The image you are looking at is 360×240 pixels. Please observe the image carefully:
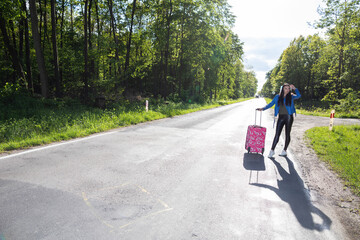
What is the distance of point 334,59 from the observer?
28359 millimetres

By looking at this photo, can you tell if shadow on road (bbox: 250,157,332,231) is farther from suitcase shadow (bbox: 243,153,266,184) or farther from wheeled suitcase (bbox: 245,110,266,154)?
wheeled suitcase (bbox: 245,110,266,154)

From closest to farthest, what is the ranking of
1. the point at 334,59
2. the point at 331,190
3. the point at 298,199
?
1. the point at 298,199
2. the point at 331,190
3. the point at 334,59

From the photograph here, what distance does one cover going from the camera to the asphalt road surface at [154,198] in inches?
93.5

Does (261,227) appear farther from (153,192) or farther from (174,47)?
(174,47)

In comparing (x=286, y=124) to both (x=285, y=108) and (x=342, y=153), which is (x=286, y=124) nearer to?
(x=285, y=108)

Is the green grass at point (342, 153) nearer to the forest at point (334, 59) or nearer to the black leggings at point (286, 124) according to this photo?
the black leggings at point (286, 124)

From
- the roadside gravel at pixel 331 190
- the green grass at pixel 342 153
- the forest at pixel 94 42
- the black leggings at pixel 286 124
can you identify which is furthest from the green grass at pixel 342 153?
the forest at pixel 94 42

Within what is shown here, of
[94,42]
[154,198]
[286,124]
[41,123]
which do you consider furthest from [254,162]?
[94,42]

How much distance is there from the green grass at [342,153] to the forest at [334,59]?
15.4m

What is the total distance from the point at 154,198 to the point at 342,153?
19.5ft

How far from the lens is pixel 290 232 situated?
246cm

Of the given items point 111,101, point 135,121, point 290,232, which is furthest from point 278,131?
point 111,101

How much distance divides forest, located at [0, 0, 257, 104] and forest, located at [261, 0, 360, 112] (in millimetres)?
12941

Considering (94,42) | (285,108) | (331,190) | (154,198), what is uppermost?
(94,42)
